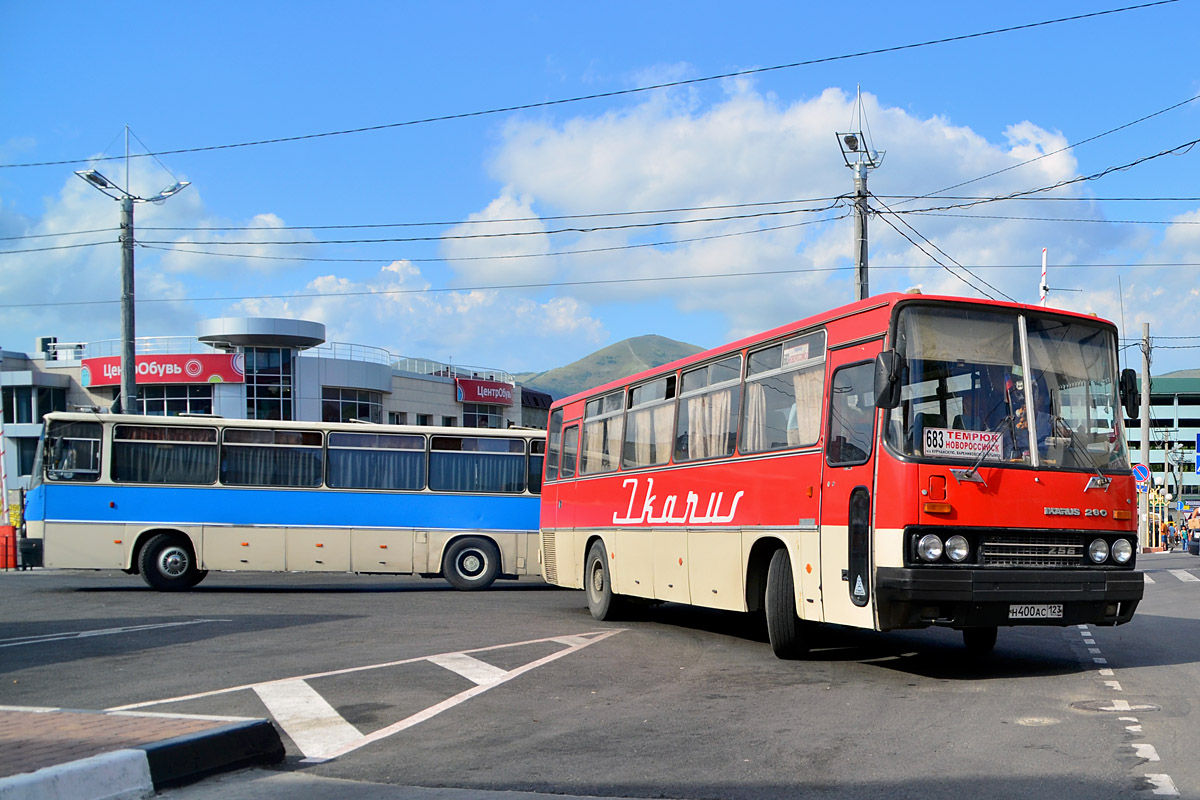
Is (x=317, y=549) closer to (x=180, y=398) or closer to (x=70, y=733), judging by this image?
(x=70, y=733)

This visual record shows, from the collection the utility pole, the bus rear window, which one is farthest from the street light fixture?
the utility pole

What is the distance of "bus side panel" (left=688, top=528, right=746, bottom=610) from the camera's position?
39.0 ft

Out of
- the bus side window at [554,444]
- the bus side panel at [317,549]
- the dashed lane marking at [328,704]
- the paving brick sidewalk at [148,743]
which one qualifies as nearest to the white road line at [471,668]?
the dashed lane marking at [328,704]

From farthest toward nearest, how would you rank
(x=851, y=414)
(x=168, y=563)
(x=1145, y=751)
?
(x=168, y=563), (x=851, y=414), (x=1145, y=751)

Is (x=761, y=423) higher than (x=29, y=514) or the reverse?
higher

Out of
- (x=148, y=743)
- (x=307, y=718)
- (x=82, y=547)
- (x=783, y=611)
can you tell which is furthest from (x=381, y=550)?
(x=148, y=743)

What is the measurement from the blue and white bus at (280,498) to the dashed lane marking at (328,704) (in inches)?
423

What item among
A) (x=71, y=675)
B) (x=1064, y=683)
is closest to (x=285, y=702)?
(x=71, y=675)

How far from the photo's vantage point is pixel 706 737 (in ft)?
24.1

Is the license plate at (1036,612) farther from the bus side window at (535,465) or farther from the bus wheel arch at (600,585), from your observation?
the bus side window at (535,465)

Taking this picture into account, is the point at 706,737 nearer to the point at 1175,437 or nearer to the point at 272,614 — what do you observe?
the point at 272,614

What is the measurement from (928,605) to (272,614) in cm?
1050

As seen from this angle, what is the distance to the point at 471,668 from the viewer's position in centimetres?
1056

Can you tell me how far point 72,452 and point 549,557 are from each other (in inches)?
380
